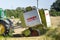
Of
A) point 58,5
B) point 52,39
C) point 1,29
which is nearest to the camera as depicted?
point 52,39

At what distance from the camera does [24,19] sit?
15617 mm

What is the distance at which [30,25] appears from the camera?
50.5 ft

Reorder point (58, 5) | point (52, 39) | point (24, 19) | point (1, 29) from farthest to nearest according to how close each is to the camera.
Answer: point (58, 5) < point (24, 19) < point (1, 29) < point (52, 39)

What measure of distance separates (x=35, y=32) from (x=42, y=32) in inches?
38.9

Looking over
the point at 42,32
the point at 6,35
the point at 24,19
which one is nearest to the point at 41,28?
the point at 42,32

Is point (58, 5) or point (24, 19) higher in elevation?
point (24, 19)

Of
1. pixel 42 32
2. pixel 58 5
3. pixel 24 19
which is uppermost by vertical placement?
pixel 24 19

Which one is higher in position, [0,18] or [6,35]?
[0,18]

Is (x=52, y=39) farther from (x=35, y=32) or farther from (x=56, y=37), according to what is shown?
(x=35, y=32)

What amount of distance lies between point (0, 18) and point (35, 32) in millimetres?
2523

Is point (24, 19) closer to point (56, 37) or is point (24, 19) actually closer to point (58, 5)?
point (56, 37)

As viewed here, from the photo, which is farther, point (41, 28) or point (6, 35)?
point (41, 28)

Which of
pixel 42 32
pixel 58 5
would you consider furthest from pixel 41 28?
pixel 58 5

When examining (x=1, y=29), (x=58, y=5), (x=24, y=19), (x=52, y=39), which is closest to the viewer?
(x=52, y=39)
